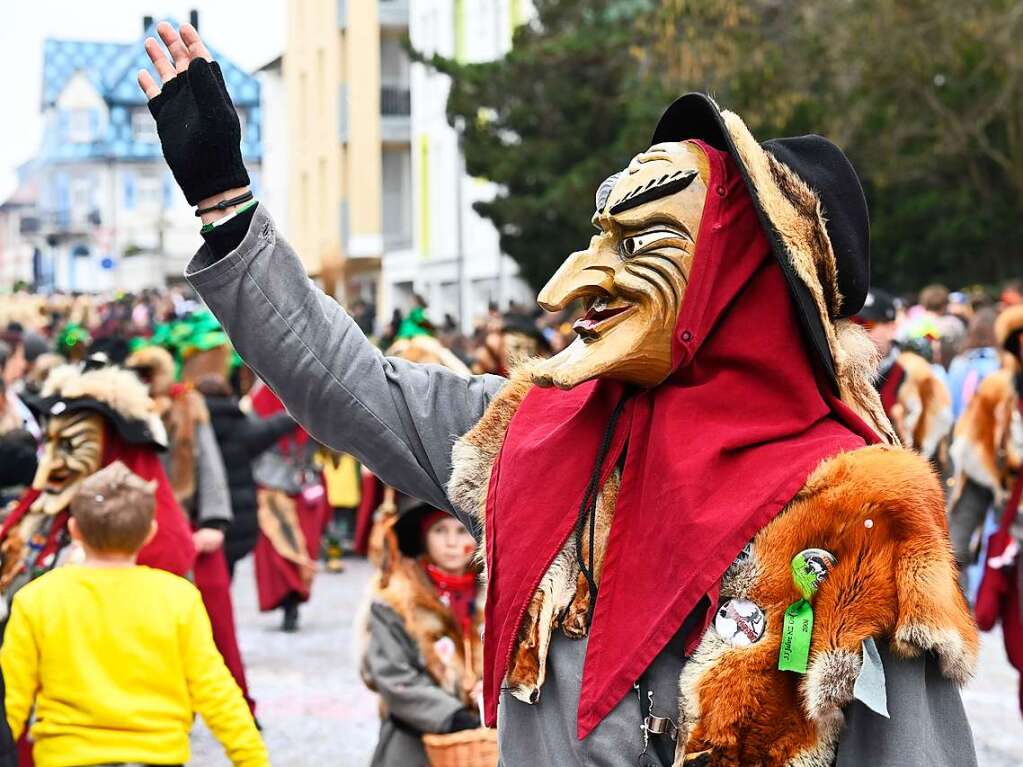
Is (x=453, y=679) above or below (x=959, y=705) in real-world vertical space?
below

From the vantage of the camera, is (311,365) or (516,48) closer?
(311,365)

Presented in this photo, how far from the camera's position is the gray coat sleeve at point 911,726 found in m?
2.17

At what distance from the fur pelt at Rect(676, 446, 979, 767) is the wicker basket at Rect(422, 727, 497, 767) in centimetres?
286

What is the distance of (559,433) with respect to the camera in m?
2.51

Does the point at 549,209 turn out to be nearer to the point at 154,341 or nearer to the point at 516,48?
the point at 516,48

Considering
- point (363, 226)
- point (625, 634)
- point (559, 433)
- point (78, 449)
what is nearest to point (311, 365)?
point (559, 433)

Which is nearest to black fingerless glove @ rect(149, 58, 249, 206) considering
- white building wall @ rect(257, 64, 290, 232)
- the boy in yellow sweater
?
the boy in yellow sweater

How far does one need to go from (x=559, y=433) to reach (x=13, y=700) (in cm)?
269

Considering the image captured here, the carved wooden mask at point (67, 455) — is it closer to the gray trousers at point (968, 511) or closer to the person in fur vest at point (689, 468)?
the person in fur vest at point (689, 468)

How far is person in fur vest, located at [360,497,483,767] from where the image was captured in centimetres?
515

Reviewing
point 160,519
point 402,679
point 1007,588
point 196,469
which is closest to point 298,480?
point 196,469

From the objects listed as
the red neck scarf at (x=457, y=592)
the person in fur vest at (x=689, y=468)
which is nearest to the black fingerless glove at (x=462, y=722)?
the red neck scarf at (x=457, y=592)

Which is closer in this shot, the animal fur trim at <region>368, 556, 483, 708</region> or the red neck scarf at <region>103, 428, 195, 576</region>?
the animal fur trim at <region>368, 556, 483, 708</region>

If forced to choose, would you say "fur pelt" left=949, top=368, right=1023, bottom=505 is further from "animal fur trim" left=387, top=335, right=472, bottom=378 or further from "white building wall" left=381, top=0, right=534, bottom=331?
"white building wall" left=381, top=0, right=534, bottom=331
